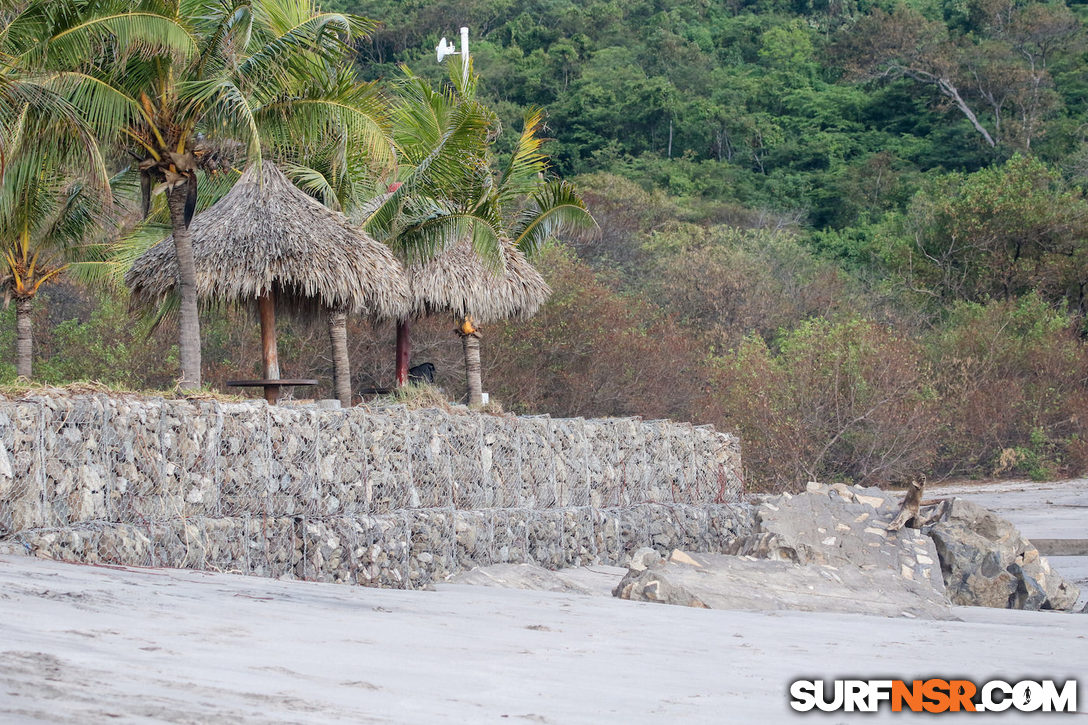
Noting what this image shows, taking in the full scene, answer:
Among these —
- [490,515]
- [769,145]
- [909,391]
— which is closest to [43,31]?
[490,515]

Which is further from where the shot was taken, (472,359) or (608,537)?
(472,359)

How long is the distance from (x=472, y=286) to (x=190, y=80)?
5559 millimetres

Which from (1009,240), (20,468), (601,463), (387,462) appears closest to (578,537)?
(601,463)

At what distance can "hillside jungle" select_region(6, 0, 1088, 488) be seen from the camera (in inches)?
961

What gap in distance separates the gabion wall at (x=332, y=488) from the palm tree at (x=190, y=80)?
8.95 feet

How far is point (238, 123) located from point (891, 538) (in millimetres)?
8266

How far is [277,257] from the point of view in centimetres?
1417

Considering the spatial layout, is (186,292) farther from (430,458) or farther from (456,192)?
(456,192)

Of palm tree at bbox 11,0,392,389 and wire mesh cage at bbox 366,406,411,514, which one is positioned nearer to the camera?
wire mesh cage at bbox 366,406,411,514

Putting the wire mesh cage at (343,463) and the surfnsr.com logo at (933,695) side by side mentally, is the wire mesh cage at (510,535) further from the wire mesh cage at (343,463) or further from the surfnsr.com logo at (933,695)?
the surfnsr.com logo at (933,695)

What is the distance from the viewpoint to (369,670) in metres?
4.77

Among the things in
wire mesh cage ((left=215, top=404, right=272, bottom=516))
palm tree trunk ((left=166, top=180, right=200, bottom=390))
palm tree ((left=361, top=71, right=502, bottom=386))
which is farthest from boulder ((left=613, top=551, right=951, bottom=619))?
palm tree ((left=361, top=71, right=502, bottom=386))

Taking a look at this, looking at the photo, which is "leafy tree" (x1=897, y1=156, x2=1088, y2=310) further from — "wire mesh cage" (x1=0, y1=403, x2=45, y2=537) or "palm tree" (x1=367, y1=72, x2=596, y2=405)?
"wire mesh cage" (x1=0, y1=403, x2=45, y2=537)

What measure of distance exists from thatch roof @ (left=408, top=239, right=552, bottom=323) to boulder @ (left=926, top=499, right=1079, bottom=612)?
684 centimetres
